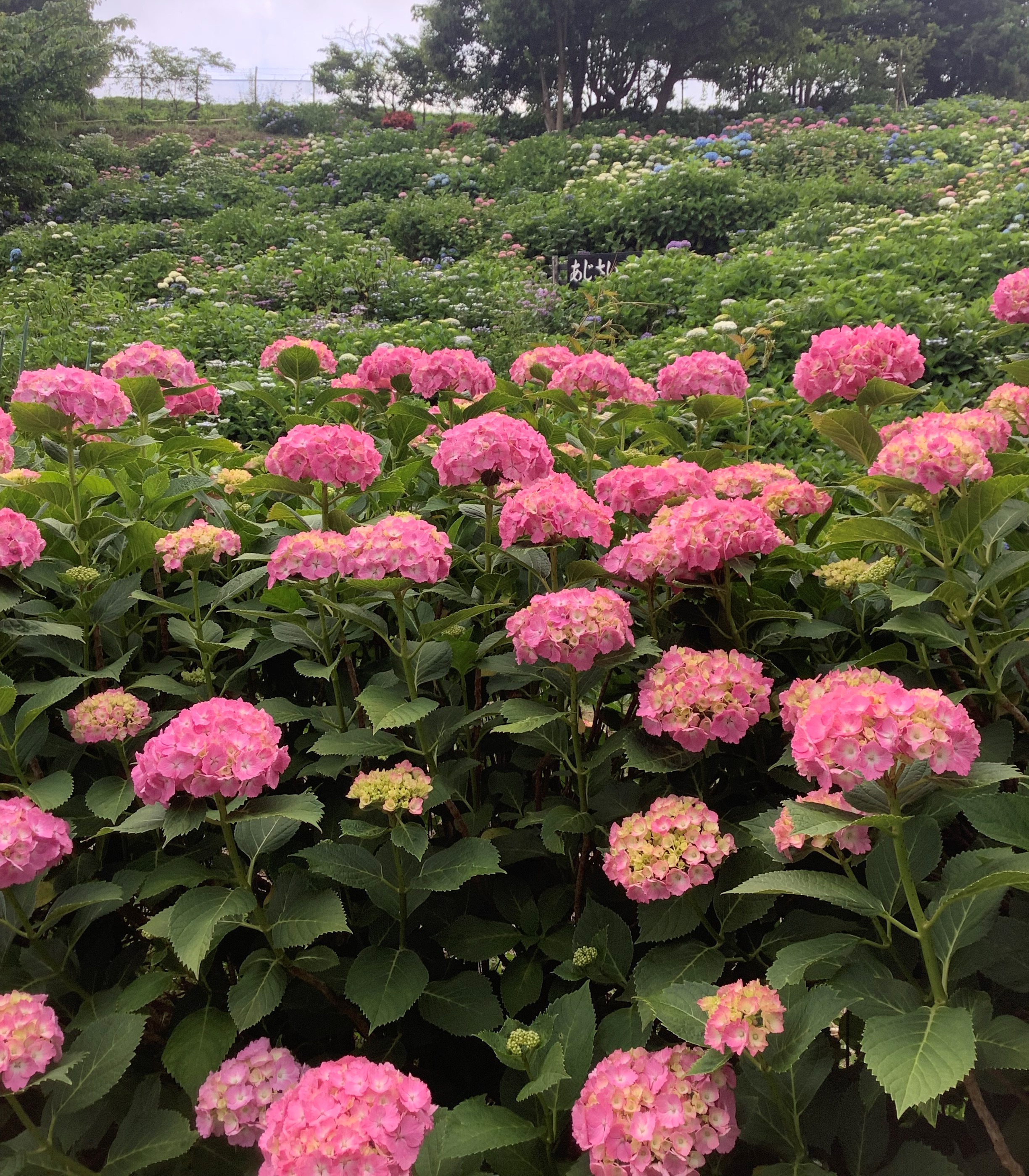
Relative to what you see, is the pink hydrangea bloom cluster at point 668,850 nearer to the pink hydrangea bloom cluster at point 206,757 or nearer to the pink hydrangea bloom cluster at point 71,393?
the pink hydrangea bloom cluster at point 206,757

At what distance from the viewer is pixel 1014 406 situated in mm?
1657

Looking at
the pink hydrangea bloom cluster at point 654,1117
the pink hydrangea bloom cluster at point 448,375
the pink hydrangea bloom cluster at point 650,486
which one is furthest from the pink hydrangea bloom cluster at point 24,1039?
the pink hydrangea bloom cluster at point 448,375

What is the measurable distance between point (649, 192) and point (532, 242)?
1.52 metres

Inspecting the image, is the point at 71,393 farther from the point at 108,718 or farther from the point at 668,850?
the point at 668,850

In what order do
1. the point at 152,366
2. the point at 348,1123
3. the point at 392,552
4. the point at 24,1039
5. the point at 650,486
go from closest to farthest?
1. the point at 348,1123
2. the point at 24,1039
3. the point at 392,552
4. the point at 650,486
5. the point at 152,366

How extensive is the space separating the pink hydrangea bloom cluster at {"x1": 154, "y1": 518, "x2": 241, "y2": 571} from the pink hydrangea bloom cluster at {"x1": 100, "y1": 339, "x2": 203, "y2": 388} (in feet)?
2.76

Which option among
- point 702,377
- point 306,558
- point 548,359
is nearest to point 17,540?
point 306,558

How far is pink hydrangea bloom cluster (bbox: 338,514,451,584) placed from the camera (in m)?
1.30

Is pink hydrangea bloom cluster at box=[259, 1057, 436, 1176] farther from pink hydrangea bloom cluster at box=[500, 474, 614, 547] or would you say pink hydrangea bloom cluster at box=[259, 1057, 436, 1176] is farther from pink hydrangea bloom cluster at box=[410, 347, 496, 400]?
pink hydrangea bloom cluster at box=[410, 347, 496, 400]

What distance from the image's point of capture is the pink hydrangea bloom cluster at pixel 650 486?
153cm

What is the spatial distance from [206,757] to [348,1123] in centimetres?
48

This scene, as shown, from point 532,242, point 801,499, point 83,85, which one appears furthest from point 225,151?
point 801,499

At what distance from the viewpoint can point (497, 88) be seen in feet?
69.7

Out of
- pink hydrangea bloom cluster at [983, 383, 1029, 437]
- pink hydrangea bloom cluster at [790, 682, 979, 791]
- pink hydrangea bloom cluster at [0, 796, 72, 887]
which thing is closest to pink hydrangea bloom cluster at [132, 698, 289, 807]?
pink hydrangea bloom cluster at [0, 796, 72, 887]
